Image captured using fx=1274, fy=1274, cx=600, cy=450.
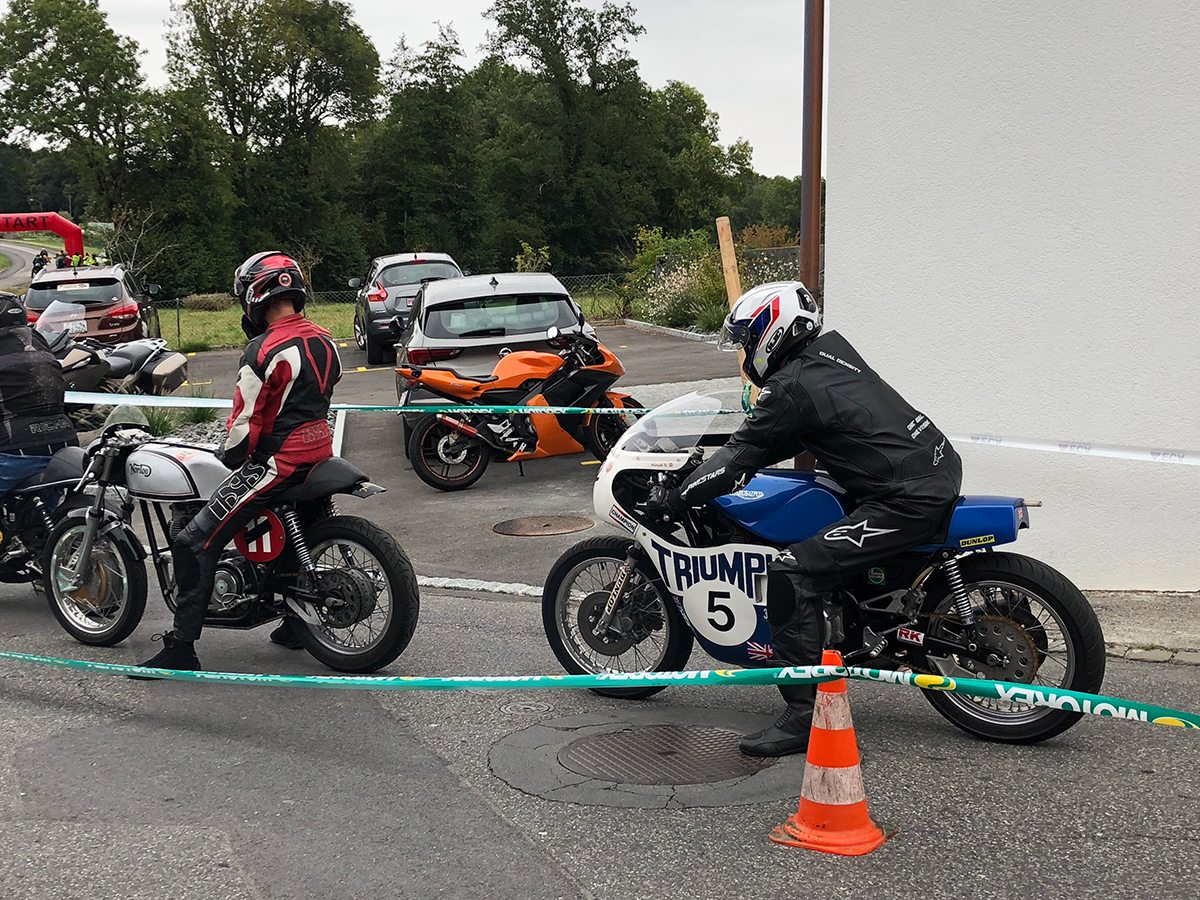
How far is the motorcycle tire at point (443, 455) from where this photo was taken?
11.3 metres

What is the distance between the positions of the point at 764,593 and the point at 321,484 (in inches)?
87.7

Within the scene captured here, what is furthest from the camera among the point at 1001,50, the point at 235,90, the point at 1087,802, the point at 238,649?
the point at 235,90

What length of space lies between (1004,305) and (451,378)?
18.4ft

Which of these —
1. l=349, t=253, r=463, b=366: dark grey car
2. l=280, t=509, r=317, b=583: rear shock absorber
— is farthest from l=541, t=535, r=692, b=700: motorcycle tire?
l=349, t=253, r=463, b=366: dark grey car

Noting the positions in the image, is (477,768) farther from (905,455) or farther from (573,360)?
(573,360)

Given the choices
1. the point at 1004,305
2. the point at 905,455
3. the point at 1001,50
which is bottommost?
the point at 905,455

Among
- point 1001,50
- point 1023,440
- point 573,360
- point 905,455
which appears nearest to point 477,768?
point 905,455

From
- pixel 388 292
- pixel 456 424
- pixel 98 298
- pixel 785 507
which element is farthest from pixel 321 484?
pixel 388 292

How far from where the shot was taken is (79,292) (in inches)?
734

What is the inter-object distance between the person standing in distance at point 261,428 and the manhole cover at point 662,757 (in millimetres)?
1989

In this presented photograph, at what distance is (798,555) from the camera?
199 inches

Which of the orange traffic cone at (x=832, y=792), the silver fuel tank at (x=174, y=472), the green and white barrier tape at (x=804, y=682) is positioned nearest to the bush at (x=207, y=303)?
the silver fuel tank at (x=174, y=472)

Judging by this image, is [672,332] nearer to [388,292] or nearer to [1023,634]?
[388,292]

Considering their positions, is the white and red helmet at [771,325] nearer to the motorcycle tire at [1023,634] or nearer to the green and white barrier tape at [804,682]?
the motorcycle tire at [1023,634]
